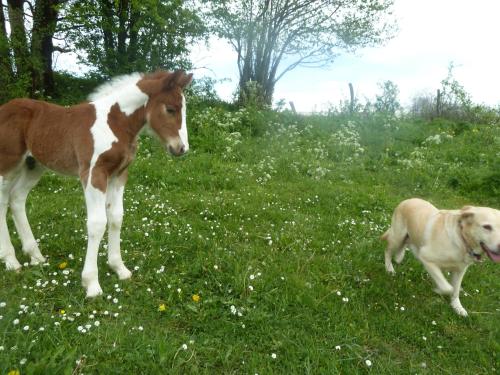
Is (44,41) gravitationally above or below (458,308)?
above

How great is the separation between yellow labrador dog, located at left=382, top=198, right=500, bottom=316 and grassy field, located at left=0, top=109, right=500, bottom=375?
1.17ft

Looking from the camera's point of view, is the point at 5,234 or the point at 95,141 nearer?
the point at 95,141

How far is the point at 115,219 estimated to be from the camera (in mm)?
4785

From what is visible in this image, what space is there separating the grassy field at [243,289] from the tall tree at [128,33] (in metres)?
7.65

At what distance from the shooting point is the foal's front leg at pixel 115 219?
4.75 m

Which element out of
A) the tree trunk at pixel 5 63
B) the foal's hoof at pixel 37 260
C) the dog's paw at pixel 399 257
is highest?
the tree trunk at pixel 5 63

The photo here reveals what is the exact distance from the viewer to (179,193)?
820 centimetres

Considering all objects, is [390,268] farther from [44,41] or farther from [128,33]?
[44,41]

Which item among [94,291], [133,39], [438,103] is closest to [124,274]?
[94,291]

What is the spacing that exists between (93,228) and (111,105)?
140 cm

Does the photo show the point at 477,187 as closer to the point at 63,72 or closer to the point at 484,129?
the point at 484,129

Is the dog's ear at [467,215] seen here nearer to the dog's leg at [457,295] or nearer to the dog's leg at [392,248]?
the dog's leg at [457,295]

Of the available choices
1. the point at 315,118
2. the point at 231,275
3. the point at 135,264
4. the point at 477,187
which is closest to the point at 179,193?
the point at 135,264

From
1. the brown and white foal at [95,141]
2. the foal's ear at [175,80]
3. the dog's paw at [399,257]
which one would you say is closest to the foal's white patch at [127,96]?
the brown and white foal at [95,141]
